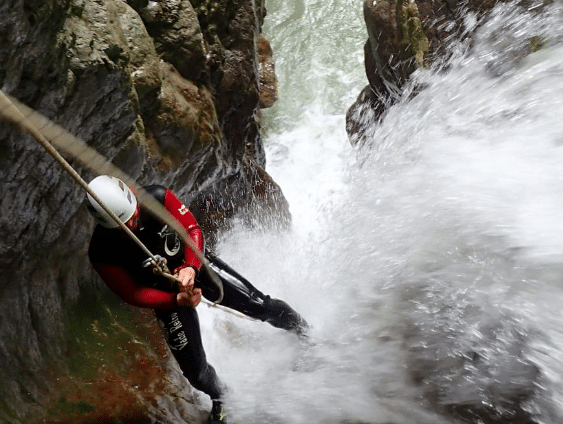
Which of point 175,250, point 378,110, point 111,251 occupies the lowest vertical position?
point 378,110

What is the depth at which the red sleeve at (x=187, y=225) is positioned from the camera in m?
3.41

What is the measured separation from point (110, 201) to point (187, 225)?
24.2 inches

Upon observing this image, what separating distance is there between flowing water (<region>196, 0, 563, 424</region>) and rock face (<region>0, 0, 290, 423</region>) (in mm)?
1265

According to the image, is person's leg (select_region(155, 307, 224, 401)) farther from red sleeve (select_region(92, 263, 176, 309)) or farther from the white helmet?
the white helmet

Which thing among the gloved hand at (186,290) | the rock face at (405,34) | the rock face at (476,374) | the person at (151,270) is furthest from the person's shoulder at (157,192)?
the rock face at (405,34)

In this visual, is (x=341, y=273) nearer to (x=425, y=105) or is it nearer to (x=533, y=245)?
(x=533, y=245)

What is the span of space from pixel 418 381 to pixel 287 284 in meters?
2.12

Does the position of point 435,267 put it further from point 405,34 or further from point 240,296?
point 405,34

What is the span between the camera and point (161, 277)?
332 cm

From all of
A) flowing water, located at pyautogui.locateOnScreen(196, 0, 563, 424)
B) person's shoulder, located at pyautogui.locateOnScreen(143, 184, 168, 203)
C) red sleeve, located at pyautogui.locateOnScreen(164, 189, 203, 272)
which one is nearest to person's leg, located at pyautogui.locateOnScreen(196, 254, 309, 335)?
red sleeve, located at pyautogui.locateOnScreen(164, 189, 203, 272)

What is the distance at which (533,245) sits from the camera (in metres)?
3.94

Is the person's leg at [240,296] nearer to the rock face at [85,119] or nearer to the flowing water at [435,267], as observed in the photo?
the flowing water at [435,267]

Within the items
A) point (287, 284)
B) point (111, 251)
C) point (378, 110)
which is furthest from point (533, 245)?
point (378, 110)

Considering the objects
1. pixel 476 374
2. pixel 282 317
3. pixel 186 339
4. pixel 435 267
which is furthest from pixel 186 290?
pixel 435 267
